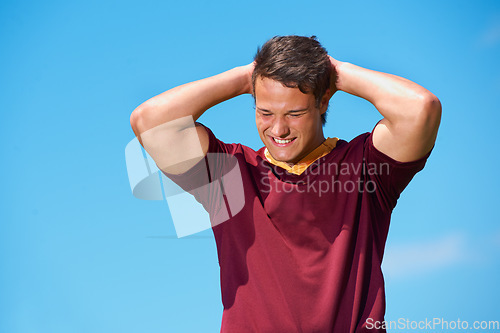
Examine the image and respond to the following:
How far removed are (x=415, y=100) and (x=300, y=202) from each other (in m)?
0.53

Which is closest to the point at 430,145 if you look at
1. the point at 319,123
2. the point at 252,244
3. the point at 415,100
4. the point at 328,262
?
the point at 415,100

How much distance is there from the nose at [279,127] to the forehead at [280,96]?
5 centimetres

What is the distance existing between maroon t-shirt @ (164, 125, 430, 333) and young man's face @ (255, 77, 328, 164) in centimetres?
12

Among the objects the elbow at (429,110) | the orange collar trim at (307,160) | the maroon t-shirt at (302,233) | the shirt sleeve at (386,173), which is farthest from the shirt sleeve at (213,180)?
the elbow at (429,110)

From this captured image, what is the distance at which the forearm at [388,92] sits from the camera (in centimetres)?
184

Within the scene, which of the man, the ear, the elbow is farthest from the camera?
the ear

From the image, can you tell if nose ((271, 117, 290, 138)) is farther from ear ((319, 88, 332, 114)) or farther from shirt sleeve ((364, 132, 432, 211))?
shirt sleeve ((364, 132, 432, 211))

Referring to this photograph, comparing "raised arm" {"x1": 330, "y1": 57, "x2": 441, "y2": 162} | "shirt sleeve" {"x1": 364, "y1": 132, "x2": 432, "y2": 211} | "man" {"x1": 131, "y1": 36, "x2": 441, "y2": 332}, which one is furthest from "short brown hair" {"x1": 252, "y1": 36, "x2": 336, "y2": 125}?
"shirt sleeve" {"x1": 364, "y1": 132, "x2": 432, "y2": 211}

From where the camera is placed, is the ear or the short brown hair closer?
the short brown hair

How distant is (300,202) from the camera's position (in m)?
2.03

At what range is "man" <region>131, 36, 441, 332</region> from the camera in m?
1.93

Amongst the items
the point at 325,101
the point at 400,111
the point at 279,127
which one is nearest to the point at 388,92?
the point at 400,111

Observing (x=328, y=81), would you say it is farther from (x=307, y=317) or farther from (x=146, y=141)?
(x=307, y=317)

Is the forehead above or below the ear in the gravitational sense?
below
